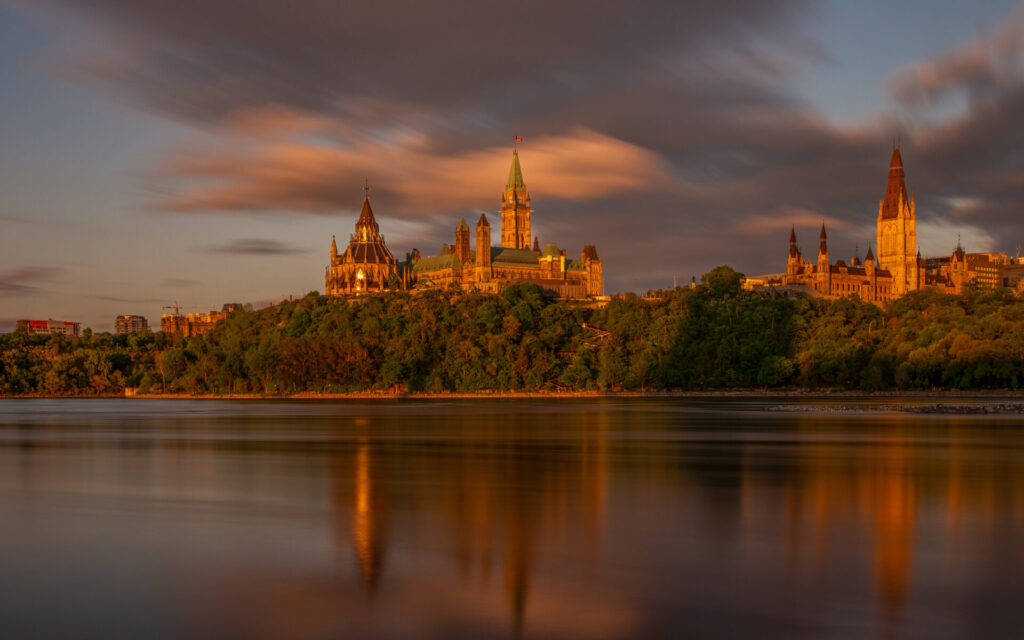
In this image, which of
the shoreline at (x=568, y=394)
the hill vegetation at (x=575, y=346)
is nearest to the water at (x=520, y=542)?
the shoreline at (x=568, y=394)

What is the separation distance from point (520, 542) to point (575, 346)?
105m

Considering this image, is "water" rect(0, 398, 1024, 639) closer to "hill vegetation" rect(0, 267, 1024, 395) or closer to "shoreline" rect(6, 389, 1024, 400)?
"shoreline" rect(6, 389, 1024, 400)

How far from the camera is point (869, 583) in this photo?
1523 centimetres

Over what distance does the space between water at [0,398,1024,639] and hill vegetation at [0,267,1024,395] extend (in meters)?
62.0

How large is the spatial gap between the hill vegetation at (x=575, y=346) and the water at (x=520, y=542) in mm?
61978

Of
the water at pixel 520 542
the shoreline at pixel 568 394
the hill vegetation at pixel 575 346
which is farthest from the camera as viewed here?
the hill vegetation at pixel 575 346

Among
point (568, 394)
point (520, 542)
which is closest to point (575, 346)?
point (568, 394)

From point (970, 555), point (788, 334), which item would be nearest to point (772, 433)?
point (970, 555)

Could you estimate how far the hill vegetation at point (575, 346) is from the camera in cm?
9900

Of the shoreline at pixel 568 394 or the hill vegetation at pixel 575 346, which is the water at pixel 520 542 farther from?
the hill vegetation at pixel 575 346

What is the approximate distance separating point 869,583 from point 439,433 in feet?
121

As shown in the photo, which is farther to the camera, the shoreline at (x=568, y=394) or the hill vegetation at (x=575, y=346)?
the hill vegetation at (x=575, y=346)

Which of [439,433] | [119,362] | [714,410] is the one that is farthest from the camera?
[119,362]

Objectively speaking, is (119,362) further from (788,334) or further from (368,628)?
(368,628)
